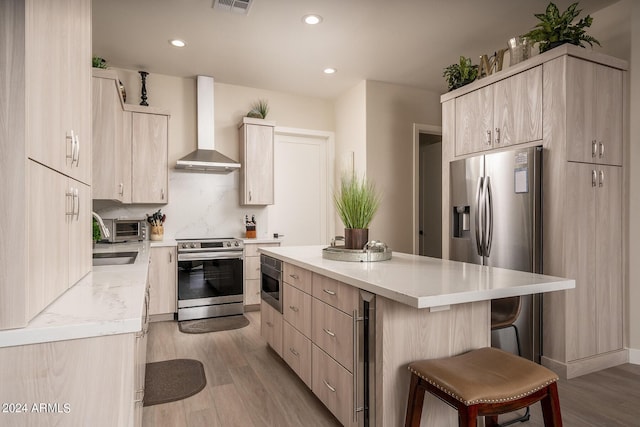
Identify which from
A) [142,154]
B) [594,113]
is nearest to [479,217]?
[594,113]

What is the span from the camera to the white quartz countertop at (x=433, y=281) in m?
1.40

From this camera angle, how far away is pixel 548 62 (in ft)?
8.87

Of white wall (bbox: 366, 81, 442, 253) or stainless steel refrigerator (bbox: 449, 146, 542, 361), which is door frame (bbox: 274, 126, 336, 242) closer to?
white wall (bbox: 366, 81, 442, 253)

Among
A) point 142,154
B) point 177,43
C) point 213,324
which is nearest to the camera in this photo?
point 177,43

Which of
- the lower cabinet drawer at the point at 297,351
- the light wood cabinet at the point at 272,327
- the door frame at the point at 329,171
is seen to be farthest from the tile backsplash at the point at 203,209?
the lower cabinet drawer at the point at 297,351

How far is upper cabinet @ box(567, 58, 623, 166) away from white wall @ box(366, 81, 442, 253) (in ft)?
7.52

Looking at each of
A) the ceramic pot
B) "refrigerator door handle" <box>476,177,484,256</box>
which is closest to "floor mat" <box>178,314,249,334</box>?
the ceramic pot

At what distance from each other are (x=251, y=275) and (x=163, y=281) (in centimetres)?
97

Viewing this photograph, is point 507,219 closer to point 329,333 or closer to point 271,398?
point 329,333

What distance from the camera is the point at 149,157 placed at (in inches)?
164

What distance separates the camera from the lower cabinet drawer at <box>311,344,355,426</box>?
5.90 feet

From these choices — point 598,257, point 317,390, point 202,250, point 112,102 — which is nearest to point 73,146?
point 317,390

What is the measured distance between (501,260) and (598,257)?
68 centimetres

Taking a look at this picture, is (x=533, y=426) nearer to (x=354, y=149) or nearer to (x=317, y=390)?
(x=317, y=390)
